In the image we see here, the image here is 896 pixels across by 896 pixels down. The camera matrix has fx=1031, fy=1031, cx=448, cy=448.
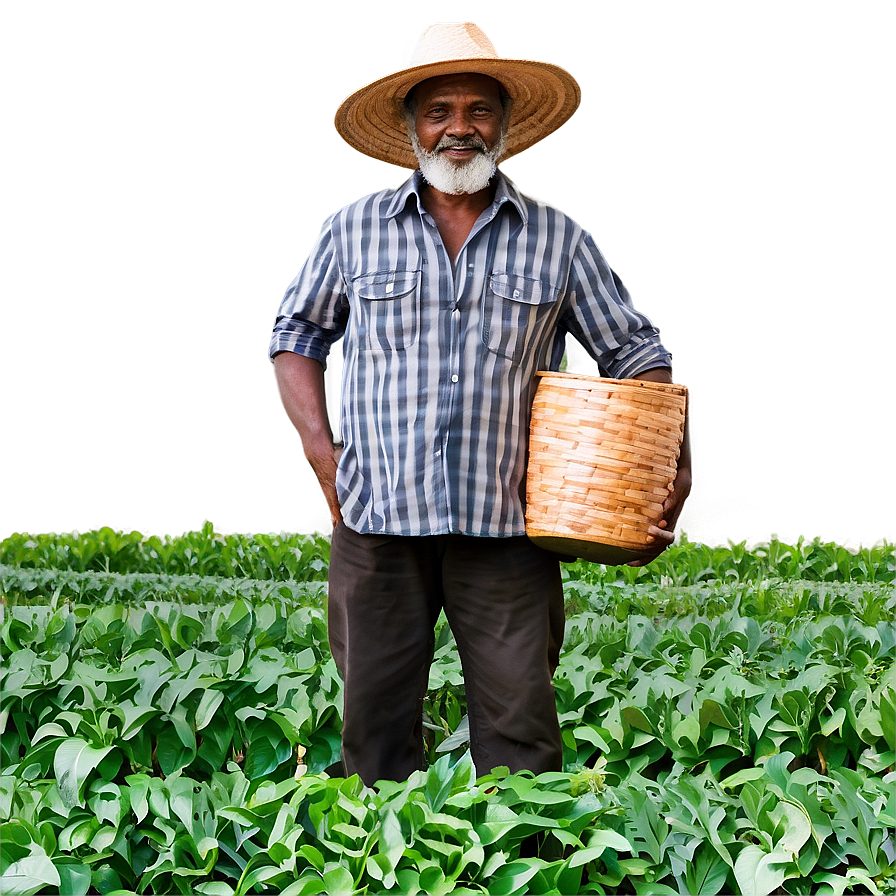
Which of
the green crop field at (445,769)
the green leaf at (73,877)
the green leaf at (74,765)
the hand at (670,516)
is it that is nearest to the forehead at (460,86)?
the hand at (670,516)

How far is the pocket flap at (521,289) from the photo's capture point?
106 inches

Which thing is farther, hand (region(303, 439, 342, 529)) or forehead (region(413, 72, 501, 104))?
hand (region(303, 439, 342, 529))

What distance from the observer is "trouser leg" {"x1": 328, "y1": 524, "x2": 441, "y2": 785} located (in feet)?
9.09

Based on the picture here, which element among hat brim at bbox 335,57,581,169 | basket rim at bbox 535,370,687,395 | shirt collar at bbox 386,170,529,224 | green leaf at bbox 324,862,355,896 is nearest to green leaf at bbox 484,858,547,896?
green leaf at bbox 324,862,355,896

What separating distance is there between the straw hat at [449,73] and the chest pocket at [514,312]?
50 cm

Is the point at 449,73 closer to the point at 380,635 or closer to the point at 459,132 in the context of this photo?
the point at 459,132

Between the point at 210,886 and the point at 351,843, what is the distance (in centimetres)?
40

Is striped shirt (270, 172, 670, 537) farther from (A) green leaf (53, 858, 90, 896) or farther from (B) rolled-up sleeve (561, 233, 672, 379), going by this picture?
(A) green leaf (53, 858, 90, 896)

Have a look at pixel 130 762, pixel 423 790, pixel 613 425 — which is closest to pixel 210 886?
pixel 423 790

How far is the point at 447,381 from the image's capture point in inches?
105

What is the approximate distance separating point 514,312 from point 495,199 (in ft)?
1.01

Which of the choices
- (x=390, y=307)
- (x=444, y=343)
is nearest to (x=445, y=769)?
(x=444, y=343)

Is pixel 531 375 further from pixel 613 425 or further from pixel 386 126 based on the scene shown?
pixel 386 126

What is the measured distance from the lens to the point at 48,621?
4.44 meters
